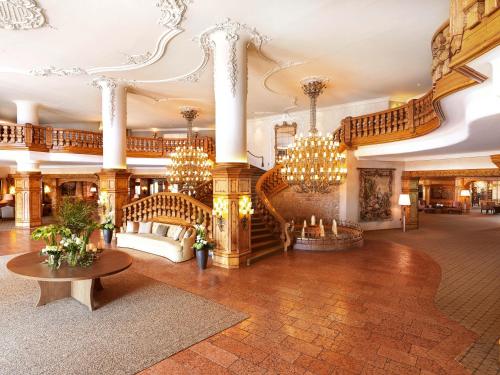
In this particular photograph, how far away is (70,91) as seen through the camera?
10.6 metres

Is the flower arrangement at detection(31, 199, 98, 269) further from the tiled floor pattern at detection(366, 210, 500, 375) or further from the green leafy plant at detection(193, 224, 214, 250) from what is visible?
the tiled floor pattern at detection(366, 210, 500, 375)

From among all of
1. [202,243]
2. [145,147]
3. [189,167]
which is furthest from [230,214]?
[145,147]

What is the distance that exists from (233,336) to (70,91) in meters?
10.8

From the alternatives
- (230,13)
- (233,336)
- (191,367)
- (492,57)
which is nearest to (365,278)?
(233,336)

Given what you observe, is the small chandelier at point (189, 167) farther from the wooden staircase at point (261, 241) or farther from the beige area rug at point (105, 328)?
the beige area rug at point (105, 328)

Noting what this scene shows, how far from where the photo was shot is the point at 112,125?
9.57 meters

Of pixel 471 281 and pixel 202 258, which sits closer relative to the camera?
pixel 471 281

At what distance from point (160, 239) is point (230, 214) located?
2.41 meters

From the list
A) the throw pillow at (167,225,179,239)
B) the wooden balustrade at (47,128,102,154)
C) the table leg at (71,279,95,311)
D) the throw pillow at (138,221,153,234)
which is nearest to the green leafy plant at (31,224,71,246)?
the table leg at (71,279,95,311)

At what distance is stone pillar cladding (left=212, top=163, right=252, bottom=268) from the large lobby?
0.05 meters

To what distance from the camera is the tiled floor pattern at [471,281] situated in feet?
11.2

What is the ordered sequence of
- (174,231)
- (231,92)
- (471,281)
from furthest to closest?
(174,231) < (231,92) < (471,281)

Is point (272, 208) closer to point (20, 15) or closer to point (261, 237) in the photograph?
point (261, 237)

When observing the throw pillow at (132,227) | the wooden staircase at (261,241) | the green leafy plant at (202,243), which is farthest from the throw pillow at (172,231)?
the wooden staircase at (261,241)
